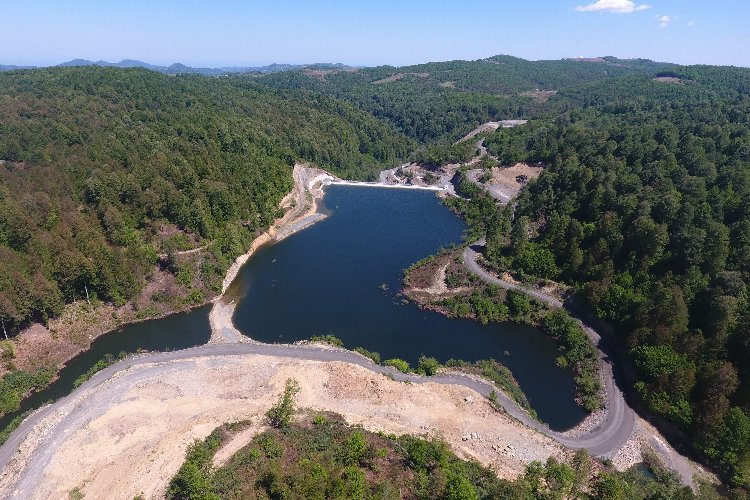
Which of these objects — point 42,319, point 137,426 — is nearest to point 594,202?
point 137,426

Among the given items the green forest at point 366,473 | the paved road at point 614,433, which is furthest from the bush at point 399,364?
the paved road at point 614,433

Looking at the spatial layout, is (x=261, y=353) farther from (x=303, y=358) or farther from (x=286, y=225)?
(x=286, y=225)

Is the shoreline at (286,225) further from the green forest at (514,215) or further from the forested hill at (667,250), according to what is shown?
the forested hill at (667,250)

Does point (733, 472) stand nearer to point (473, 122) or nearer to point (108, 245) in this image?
point (108, 245)

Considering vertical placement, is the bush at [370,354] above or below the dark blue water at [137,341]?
above

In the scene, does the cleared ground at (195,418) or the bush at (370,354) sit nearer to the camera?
the cleared ground at (195,418)
